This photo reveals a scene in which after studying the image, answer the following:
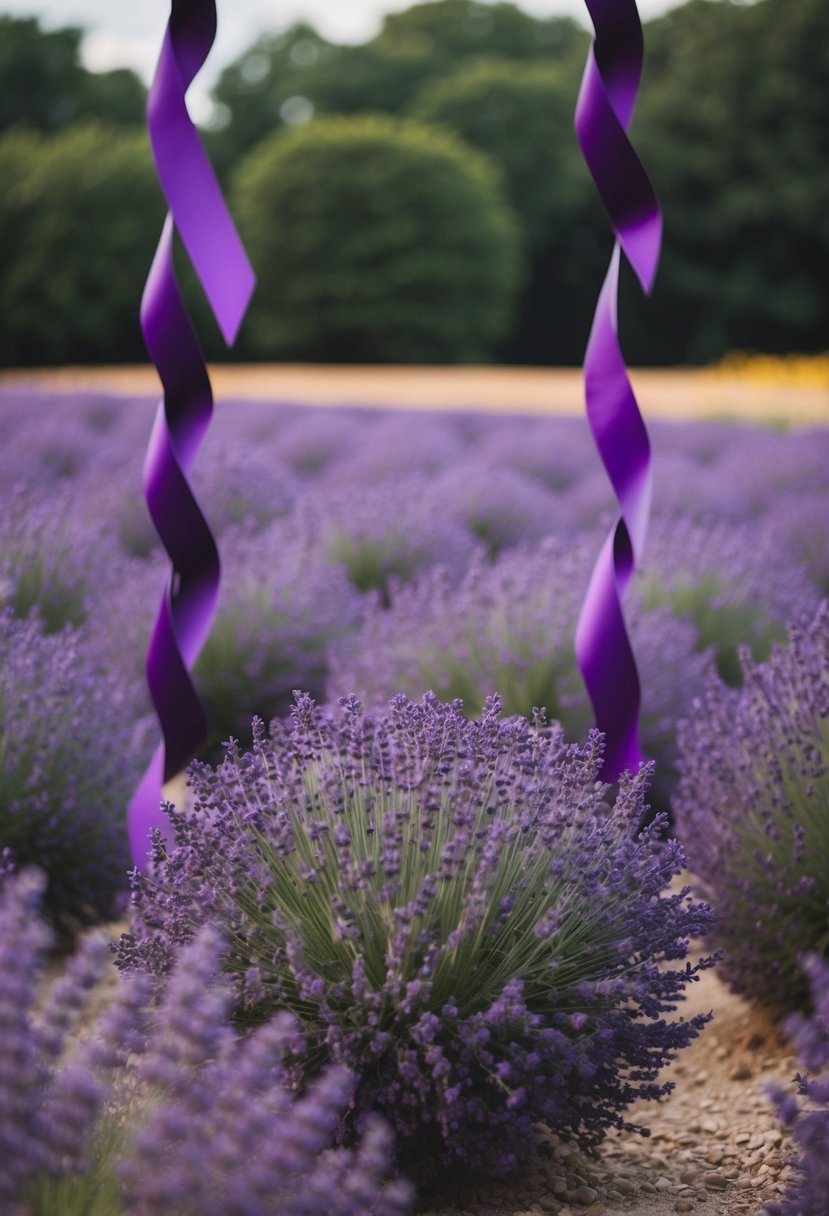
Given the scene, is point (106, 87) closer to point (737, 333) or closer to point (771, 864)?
point (737, 333)

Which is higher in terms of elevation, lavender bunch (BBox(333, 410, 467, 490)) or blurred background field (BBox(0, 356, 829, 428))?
lavender bunch (BBox(333, 410, 467, 490))

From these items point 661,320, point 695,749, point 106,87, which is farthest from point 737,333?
point 695,749

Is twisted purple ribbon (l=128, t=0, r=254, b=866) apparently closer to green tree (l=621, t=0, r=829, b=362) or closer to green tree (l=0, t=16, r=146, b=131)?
green tree (l=621, t=0, r=829, b=362)

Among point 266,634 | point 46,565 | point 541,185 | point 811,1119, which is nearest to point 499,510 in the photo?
point 266,634

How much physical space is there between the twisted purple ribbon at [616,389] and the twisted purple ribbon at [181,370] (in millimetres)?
485

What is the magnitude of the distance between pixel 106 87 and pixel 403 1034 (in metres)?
30.5

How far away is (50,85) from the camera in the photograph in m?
27.7

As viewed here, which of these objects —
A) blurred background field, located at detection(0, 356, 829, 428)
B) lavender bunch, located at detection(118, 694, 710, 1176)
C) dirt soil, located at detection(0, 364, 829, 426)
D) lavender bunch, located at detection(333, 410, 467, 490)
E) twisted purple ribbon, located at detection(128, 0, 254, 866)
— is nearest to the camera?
lavender bunch, located at detection(118, 694, 710, 1176)

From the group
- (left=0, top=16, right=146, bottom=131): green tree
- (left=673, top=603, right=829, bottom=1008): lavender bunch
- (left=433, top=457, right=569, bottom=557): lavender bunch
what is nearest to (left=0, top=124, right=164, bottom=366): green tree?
(left=0, top=16, right=146, bottom=131): green tree

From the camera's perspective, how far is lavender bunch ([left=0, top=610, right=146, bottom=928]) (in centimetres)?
217

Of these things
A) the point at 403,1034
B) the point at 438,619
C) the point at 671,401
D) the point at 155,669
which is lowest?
the point at 671,401

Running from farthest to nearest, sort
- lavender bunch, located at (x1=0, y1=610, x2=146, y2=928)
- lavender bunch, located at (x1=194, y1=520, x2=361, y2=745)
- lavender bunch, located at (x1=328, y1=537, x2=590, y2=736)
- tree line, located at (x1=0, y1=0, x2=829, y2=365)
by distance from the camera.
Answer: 1. tree line, located at (x1=0, y1=0, x2=829, y2=365)
2. lavender bunch, located at (x1=194, y1=520, x2=361, y2=745)
3. lavender bunch, located at (x1=328, y1=537, x2=590, y2=736)
4. lavender bunch, located at (x1=0, y1=610, x2=146, y2=928)

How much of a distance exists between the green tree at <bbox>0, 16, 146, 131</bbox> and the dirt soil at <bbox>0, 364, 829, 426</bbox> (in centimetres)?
1359

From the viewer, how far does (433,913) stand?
55.4 inches
